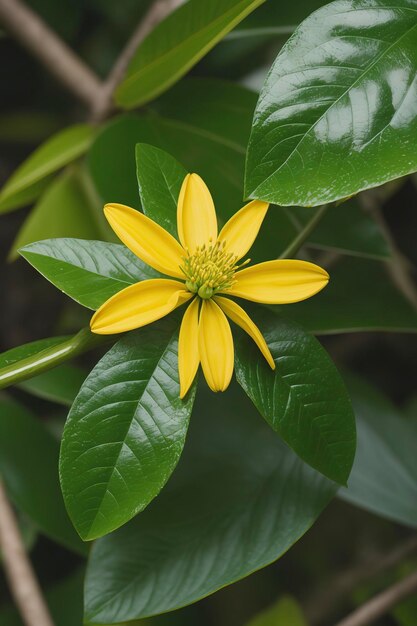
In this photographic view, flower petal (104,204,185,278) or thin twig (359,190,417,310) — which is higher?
thin twig (359,190,417,310)

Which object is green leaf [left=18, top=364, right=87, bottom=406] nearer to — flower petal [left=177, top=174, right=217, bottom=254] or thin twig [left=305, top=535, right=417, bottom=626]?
flower petal [left=177, top=174, right=217, bottom=254]

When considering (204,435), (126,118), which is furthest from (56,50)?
(204,435)

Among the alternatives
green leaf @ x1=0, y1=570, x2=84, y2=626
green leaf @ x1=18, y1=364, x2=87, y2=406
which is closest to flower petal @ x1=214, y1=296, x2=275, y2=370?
green leaf @ x1=18, y1=364, x2=87, y2=406

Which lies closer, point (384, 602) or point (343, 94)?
point (343, 94)

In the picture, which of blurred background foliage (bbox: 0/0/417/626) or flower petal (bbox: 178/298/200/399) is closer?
flower petal (bbox: 178/298/200/399)

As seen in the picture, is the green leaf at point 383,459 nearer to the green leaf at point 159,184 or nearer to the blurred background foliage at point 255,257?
the blurred background foliage at point 255,257

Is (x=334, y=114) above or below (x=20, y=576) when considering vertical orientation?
above

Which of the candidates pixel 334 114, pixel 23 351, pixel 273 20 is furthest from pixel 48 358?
pixel 273 20

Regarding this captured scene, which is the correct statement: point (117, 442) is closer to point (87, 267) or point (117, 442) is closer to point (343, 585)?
point (87, 267)
